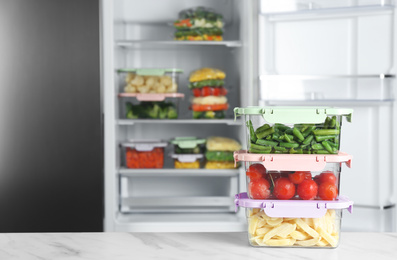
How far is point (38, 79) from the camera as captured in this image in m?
2.50

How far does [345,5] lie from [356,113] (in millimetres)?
528

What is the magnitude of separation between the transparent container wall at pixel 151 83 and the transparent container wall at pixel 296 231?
67.5 inches

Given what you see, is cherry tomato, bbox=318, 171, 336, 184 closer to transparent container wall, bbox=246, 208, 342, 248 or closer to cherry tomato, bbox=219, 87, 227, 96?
transparent container wall, bbox=246, 208, 342, 248

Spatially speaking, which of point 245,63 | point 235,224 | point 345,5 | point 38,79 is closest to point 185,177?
point 235,224

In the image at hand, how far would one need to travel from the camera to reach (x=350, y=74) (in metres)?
2.56

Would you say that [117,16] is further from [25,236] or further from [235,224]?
[25,236]

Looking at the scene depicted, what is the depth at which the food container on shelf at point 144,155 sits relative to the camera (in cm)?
284

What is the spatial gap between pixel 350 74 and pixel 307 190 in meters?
1.53

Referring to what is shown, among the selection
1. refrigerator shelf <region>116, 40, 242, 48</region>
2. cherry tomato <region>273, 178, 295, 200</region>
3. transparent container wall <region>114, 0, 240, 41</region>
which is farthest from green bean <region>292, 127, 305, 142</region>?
transparent container wall <region>114, 0, 240, 41</region>

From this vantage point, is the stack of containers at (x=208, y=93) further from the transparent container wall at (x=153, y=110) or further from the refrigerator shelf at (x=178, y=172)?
the refrigerator shelf at (x=178, y=172)

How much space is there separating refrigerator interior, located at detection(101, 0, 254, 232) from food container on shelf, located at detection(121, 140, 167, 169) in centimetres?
5

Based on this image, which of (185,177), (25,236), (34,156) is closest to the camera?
(25,236)

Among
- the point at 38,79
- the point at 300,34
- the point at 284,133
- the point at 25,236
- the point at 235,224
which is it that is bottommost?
the point at 235,224

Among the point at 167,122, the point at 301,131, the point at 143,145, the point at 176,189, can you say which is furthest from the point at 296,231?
the point at 176,189
